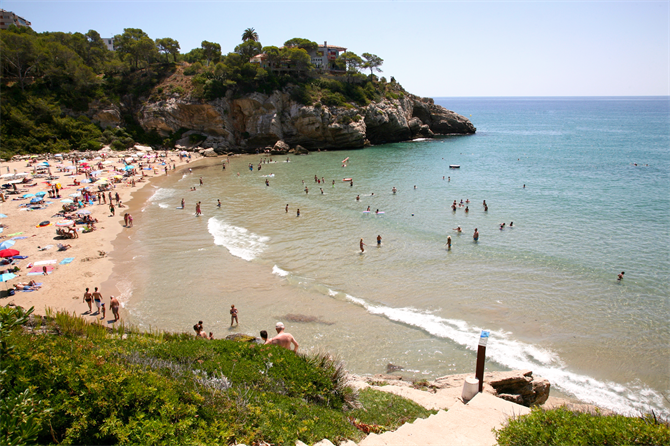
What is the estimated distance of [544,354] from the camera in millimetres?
13656

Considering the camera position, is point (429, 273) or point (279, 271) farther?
point (279, 271)

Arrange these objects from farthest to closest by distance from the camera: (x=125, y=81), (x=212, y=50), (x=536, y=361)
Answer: (x=212, y=50)
(x=125, y=81)
(x=536, y=361)

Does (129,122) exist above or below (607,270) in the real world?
above

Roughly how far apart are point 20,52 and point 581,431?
76.7m

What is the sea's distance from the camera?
13625 millimetres

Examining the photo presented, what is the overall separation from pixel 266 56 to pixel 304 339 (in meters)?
65.4

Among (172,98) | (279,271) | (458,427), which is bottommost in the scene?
(279,271)

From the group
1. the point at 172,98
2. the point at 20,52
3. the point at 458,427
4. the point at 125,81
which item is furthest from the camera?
the point at 125,81

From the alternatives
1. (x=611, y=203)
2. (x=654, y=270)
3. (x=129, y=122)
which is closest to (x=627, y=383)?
(x=654, y=270)

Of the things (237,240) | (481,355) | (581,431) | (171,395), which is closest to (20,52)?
(237,240)

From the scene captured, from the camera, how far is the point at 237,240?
25094 mm

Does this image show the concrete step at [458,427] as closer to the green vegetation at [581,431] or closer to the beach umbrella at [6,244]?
the green vegetation at [581,431]

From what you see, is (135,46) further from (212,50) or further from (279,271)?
(279,271)

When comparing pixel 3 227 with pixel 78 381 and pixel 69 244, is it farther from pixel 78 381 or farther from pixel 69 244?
pixel 78 381
